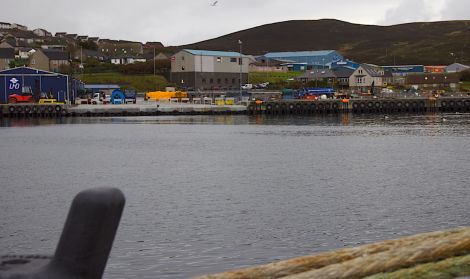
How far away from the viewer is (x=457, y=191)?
25.1 meters

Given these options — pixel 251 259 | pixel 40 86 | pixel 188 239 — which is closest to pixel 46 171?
pixel 188 239

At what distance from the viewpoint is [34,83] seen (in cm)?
8806

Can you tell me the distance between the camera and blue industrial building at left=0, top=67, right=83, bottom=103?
284ft

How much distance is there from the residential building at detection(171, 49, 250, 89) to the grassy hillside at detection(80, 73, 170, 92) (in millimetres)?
5848

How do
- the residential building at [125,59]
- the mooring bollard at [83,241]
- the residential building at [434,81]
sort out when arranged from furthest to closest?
the residential building at [125,59] → the residential building at [434,81] → the mooring bollard at [83,241]

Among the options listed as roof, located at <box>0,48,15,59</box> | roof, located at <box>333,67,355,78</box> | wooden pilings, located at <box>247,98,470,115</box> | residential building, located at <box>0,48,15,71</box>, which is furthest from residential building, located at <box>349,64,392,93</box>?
roof, located at <box>0,48,15,59</box>

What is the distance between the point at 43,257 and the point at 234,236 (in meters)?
13.6

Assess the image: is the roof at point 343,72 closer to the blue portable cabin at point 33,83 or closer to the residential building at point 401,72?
the residential building at point 401,72

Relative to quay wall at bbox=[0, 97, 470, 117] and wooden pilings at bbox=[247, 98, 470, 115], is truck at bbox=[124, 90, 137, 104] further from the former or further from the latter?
wooden pilings at bbox=[247, 98, 470, 115]

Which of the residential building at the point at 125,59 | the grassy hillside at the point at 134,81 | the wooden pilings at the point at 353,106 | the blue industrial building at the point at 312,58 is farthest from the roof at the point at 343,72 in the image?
the residential building at the point at 125,59

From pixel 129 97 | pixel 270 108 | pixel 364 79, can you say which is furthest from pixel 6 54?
pixel 270 108

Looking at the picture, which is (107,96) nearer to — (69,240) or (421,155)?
(421,155)

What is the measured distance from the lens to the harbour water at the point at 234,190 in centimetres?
1659

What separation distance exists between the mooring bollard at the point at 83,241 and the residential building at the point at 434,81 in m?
133
